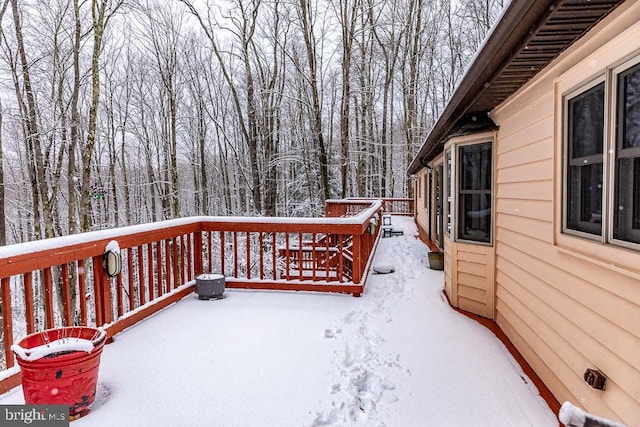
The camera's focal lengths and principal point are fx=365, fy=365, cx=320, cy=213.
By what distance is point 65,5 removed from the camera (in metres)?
10.6

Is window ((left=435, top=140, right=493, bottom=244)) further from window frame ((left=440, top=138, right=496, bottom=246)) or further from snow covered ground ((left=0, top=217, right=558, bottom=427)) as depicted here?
snow covered ground ((left=0, top=217, right=558, bottom=427))

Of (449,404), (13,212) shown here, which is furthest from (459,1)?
(13,212)

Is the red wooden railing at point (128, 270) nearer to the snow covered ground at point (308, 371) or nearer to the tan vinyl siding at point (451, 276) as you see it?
the snow covered ground at point (308, 371)

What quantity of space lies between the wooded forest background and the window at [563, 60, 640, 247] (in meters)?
10.5

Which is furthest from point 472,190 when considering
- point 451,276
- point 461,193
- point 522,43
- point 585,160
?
point 522,43

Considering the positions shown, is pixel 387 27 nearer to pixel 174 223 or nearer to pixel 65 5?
pixel 65 5

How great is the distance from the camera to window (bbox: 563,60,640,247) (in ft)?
5.97

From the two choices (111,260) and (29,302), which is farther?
(111,260)

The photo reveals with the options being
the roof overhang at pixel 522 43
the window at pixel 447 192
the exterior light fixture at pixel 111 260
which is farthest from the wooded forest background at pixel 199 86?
the roof overhang at pixel 522 43

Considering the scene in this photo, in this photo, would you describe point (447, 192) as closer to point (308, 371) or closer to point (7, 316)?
point (308, 371)
